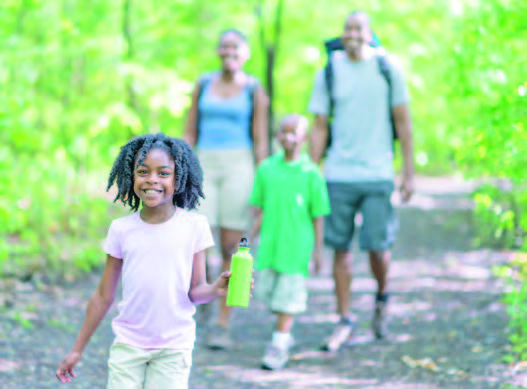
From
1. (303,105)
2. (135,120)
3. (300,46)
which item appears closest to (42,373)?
(135,120)

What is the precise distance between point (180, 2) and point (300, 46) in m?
2.40

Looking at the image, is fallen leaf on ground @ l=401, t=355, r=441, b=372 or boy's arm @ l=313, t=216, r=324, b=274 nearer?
fallen leaf on ground @ l=401, t=355, r=441, b=372

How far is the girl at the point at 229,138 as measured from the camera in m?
5.44

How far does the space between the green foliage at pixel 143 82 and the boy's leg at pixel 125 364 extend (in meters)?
2.54

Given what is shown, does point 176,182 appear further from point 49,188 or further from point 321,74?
point 49,188

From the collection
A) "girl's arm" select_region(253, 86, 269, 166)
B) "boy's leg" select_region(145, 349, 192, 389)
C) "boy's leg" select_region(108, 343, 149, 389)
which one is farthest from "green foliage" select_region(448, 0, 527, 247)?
"boy's leg" select_region(108, 343, 149, 389)

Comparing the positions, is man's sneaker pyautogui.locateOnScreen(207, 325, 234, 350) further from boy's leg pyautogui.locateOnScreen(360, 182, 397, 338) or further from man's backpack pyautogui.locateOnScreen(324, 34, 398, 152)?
man's backpack pyautogui.locateOnScreen(324, 34, 398, 152)

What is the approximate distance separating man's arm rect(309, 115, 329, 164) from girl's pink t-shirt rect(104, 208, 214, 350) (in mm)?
2792

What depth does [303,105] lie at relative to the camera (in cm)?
1332

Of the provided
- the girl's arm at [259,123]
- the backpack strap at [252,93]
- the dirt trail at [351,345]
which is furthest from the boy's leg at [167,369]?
the backpack strap at [252,93]

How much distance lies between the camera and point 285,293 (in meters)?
4.99

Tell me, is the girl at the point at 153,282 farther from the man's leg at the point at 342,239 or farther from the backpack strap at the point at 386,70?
the backpack strap at the point at 386,70

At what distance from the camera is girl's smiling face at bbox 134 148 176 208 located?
2.77 metres

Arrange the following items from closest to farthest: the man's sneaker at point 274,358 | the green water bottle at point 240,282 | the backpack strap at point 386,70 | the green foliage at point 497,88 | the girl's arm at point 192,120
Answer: the green water bottle at point 240,282 < the green foliage at point 497,88 < the man's sneaker at point 274,358 < the backpack strap at point 386,70 < the girl's arm at point 192,120
